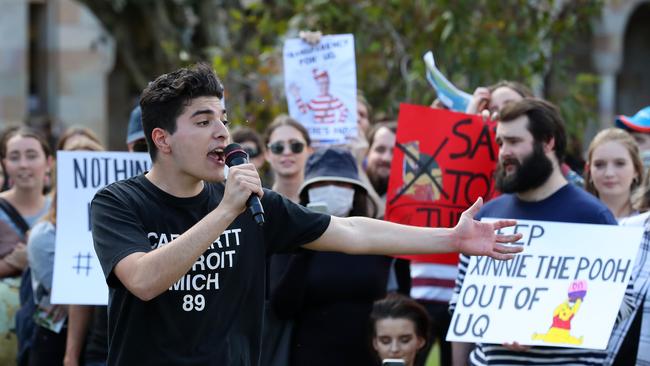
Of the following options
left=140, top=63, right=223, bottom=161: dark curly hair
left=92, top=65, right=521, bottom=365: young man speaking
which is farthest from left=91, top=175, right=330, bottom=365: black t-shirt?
left=140, top=63, right=223, bottom=161: dark curly hair

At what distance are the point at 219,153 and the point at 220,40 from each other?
12258 mm

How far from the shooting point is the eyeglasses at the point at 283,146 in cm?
774

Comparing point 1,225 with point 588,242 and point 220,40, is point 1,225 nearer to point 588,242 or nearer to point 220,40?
point 588,242

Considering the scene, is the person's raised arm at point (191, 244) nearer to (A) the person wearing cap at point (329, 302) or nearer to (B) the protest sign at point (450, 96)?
(A) the person wearing cap at point (329, 302)

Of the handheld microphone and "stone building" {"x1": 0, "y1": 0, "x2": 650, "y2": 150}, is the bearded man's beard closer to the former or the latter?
the handheld microphone

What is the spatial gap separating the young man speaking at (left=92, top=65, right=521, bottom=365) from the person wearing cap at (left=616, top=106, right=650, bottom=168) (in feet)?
12.1

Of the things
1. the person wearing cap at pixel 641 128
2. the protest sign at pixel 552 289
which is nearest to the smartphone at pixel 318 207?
the protest sign at pixel 552 289

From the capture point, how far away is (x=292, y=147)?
25.4 ft

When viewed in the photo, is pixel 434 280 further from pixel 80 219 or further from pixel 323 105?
pixel 80 219

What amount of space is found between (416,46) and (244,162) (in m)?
7.37

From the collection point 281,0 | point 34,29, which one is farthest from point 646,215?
point 34,29

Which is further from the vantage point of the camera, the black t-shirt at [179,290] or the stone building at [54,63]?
the stone building at [54,63]

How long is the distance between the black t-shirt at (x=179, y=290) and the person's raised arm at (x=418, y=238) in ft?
1.08

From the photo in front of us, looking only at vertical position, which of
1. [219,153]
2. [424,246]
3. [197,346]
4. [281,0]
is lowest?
[197,346]
